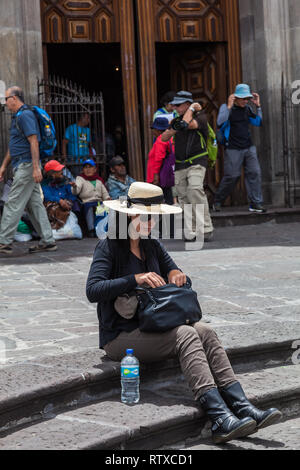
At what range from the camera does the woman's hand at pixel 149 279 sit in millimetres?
4684

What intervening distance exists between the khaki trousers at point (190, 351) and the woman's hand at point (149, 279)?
0.27m

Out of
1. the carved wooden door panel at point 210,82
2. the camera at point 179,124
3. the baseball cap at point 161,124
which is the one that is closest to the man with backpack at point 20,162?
the camera at point 179,124

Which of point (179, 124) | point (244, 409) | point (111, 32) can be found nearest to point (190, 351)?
point (244, 409)

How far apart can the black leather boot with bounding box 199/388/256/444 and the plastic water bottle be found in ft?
1.26

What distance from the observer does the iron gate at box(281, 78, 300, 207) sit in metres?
12.8

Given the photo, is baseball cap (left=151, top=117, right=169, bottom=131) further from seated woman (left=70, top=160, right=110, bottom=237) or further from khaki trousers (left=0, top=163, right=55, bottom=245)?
khaki trousers (left=0, top=163, right=55, bottom=245)

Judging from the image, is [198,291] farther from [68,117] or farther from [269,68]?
[269,68]

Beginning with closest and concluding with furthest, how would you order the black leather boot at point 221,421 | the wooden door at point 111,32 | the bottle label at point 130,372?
the black leather boot at point 221,421, the bottle label at point 130,372, the wooden door at point 111,32

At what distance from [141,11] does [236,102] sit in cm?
228

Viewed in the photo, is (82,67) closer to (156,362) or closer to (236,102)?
(236,102)

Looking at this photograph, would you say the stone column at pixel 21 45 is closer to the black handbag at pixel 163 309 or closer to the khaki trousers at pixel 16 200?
the khaki trousers at pixel 16 200

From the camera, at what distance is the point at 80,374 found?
15.0 feet

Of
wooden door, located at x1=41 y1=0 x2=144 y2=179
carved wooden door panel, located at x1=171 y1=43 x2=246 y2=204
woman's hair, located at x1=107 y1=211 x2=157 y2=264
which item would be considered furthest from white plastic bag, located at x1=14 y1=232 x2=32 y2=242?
woman's hair, located at x1=107 y1=211 x2=157 y2=264

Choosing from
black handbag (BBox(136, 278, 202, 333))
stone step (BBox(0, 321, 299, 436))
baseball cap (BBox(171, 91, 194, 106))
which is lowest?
stone step (BBox(0, 321, 299, 436))
